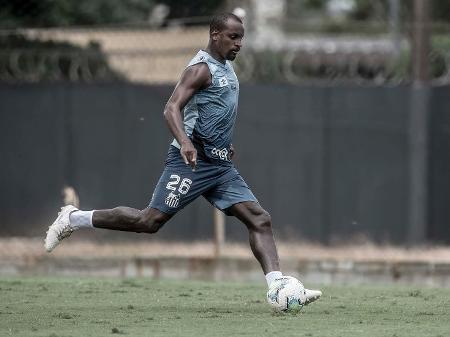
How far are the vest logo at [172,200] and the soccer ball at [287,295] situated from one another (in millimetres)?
933

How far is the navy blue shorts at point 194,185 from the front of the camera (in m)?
9.84

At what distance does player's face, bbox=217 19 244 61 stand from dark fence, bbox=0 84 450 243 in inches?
250

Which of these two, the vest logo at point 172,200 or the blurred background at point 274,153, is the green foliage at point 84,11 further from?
the vest logo at point 172,200

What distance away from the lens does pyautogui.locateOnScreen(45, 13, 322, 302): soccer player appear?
9734 mm

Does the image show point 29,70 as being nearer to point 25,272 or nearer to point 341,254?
point 25,272

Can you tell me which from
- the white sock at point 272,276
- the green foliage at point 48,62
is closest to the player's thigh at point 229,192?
the white sock at point 272,276

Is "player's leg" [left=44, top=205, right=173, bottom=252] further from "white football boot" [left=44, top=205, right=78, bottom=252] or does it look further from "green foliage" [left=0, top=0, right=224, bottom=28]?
"green foliage" [left=0, top=0, right=224, bottom=28]

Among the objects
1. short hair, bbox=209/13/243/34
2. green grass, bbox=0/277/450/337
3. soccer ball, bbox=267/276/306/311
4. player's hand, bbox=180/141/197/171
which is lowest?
green grass, bbox=0/277/450/337

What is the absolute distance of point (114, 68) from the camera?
62.6ft

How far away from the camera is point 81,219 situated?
398 inches

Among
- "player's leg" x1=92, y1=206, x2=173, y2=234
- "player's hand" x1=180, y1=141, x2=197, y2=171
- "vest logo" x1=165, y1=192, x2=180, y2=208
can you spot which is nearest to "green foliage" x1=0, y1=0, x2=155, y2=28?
"player's leg" x1=92, y1=206, x2=173, y2=234

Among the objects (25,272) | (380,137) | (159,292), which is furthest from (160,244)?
(159,292)

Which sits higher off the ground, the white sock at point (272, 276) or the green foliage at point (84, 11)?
the green foliage at point (84, 11)

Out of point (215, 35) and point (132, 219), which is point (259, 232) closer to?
point (132, 219)
